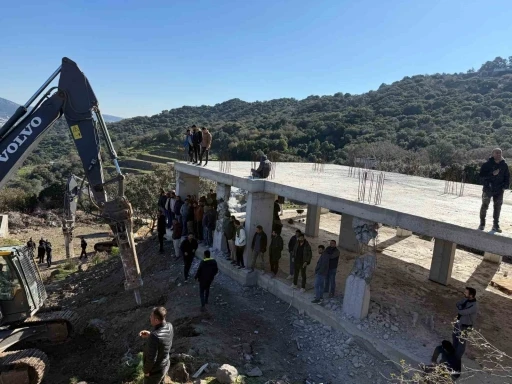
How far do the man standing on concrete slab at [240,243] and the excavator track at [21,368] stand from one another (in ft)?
17.9

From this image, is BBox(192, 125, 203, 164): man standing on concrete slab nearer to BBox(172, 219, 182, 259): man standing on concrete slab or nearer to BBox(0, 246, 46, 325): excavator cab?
BBox(172, 219, 182, 259): man standing on concrete slab

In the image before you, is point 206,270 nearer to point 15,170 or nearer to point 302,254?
point 302,254

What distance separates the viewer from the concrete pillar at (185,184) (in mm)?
14867

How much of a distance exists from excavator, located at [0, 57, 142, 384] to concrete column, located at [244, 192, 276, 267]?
4.20 meters

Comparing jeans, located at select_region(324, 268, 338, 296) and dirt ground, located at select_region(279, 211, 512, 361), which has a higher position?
jeans, located at select_region(324, 268, 338, 296)

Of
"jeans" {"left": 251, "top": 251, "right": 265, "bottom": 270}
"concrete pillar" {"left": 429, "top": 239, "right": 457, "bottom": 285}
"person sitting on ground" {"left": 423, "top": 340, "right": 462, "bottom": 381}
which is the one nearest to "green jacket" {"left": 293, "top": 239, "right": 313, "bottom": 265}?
"jeans" {"left": 251, "top": 251, "right": 265, "bottom": 270}

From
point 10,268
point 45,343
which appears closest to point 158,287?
point 45,343

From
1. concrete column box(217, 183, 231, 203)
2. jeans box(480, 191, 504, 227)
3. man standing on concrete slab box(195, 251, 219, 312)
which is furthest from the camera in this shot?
concrete column box(217, 183, 231, 203)

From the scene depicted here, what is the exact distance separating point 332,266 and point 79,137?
628 cm

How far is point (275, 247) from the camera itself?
10508mm

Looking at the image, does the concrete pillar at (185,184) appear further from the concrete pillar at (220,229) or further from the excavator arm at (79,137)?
the excavator arm at (79,137)

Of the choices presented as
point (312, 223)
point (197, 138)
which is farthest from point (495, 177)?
point (197, 138)

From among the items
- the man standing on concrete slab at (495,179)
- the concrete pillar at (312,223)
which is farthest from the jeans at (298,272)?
the concrete pillar at (312,223)

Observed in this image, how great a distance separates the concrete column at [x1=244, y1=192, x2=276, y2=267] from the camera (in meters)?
11.0
